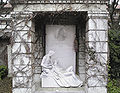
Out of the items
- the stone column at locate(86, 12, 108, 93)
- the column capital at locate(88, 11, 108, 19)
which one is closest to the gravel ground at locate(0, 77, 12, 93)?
the stone column at locate(86, 12, 108, 93)

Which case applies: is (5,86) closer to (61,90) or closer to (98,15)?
(61,90)

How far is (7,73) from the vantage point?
578cm

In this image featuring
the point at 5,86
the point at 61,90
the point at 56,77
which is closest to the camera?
the point at 61,90

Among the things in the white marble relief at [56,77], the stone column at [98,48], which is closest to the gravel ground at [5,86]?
the white marble relief at [56,77]

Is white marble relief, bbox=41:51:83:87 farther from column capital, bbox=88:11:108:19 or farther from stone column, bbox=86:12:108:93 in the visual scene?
column capital, bbox=88:11:108:19

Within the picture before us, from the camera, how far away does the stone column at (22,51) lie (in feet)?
11.5

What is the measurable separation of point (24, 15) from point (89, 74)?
2465 millimetres

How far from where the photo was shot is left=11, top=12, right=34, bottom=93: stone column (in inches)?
138

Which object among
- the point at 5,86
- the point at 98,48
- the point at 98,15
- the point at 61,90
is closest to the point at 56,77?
the point at 61,90

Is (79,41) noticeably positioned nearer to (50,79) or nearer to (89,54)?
(89,54)

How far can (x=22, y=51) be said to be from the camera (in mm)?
3521

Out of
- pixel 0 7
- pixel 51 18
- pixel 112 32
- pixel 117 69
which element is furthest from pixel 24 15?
pixel 117 69

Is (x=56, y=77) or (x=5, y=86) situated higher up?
(x=56, y=77)

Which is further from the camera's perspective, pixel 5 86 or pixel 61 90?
pixel 5 86
